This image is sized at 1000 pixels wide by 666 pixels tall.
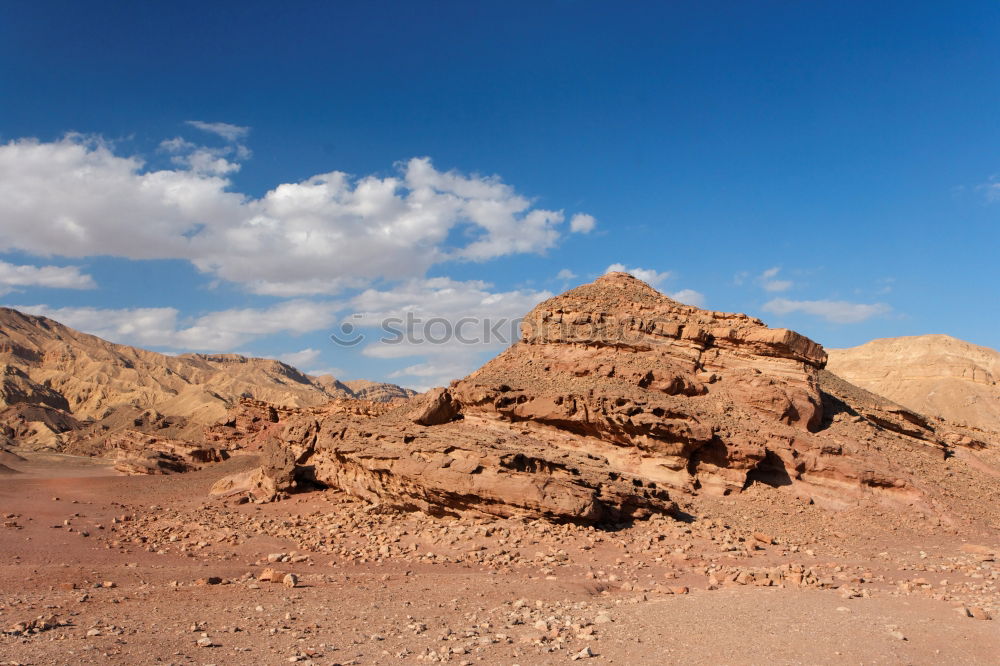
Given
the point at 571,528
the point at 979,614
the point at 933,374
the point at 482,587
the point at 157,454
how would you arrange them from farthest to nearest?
the point at 933,374 → the point at 157,454 → the point at 571,528 → the point at 482,587 → the point at 979,614

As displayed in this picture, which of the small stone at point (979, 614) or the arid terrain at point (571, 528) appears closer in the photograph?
the arid terrain at point (571, 528)

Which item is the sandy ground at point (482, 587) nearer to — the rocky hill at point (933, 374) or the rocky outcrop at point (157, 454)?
the rocky outcrop at point (157, 454)

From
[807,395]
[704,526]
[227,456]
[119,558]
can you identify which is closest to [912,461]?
[807,395]

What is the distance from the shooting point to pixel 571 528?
14758 mm

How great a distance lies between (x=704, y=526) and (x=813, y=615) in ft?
22.2

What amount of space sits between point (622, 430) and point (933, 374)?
201ft

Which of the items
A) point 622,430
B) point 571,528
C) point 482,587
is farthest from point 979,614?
point 622,430

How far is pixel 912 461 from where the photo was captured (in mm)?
19844

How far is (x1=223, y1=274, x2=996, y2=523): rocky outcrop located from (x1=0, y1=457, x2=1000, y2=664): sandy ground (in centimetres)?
81

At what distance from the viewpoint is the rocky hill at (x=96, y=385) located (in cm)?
5797

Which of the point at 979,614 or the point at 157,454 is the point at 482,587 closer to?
the point at 979,614

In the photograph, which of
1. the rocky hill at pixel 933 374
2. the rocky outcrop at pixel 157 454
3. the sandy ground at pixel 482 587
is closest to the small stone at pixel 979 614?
the sandy ground at pixel 482 587

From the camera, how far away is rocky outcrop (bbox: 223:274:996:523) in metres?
15.9

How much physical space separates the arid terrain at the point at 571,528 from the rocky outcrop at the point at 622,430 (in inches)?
3.1
